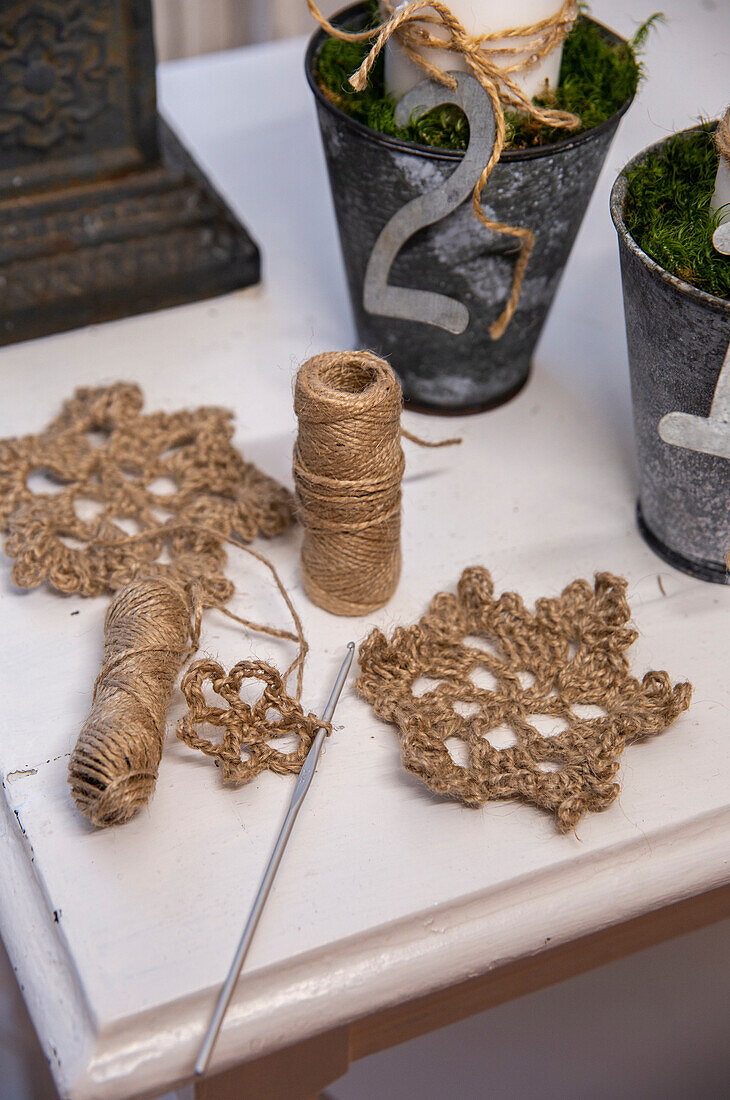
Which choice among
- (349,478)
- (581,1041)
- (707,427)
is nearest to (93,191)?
(349,478)

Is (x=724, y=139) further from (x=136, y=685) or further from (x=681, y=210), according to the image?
(x=136, y=685)

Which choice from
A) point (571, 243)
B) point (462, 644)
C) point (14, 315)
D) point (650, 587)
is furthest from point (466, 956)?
point (14, 315)

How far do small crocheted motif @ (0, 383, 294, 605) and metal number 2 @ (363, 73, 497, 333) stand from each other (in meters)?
0.16

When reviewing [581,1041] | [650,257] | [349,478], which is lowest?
[581,1041]

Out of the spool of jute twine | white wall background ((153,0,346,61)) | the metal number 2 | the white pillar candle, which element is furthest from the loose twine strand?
white wall background ((153,0,346,61))

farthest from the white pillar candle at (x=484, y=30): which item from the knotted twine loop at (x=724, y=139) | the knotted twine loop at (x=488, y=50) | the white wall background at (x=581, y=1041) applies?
the white wall background at (x=581, y=1041)

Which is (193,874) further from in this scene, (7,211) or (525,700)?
(7,211)

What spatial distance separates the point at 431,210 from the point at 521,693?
0.34 m

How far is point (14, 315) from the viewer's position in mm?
911

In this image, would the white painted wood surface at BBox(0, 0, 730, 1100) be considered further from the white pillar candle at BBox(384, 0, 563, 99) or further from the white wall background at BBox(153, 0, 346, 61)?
the white wall background at BBox(153, 0, 346, 61)

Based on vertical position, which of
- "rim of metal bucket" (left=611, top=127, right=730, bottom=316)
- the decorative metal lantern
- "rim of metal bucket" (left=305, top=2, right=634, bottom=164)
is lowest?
the decorative metal lantern

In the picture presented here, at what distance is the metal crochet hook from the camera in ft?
1.77

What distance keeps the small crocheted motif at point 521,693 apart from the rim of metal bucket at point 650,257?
187 millimetres

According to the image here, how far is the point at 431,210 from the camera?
755mm
